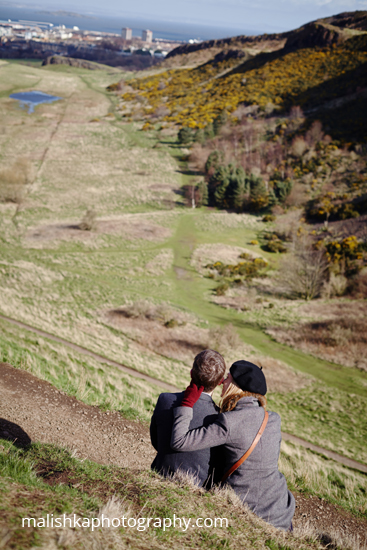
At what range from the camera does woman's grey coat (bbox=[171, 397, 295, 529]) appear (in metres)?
3.61

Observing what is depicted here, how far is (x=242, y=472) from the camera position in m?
3.88

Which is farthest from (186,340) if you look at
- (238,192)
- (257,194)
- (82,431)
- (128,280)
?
(257,194)

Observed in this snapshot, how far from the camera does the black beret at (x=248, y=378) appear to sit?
381 centimetres

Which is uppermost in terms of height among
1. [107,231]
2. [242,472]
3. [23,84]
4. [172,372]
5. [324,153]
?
[23,84]

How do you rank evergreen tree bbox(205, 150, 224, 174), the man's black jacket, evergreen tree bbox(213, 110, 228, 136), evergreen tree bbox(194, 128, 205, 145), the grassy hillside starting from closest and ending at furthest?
the man's black jacket
the grassy hillside
evergreen tree bbox(205, 150, 224, 174)
evergreen tree bbox(194, 128, 205, 145)
evergreen tree bbox(213, 110, 228, 136)

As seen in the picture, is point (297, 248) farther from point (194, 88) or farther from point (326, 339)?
point (194, 88)

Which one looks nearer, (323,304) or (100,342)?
(100,342)

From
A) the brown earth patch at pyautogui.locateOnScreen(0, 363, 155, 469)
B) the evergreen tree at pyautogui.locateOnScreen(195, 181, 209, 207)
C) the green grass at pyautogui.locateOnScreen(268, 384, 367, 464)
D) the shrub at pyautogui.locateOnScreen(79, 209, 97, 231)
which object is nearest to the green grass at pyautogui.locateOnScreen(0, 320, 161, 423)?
the brown earth patch at pyautogui.locateOnScreen(0, 363, 155, 469)

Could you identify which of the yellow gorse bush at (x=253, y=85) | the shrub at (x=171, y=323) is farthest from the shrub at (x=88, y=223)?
the yellow gorse bush at (x=253, y=85)

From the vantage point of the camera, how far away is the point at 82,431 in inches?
260

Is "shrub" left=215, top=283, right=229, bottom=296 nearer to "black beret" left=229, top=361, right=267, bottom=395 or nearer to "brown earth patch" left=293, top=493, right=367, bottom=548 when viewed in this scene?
"brown earth patch" left=293, top=493, right=367, bottom=548

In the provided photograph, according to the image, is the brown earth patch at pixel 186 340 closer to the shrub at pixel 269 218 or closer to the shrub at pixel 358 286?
the shrub at pixel 358 286

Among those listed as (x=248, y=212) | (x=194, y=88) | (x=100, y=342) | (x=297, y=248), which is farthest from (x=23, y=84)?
(x=100, y=342)

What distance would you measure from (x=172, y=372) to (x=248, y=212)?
34.5 meters
